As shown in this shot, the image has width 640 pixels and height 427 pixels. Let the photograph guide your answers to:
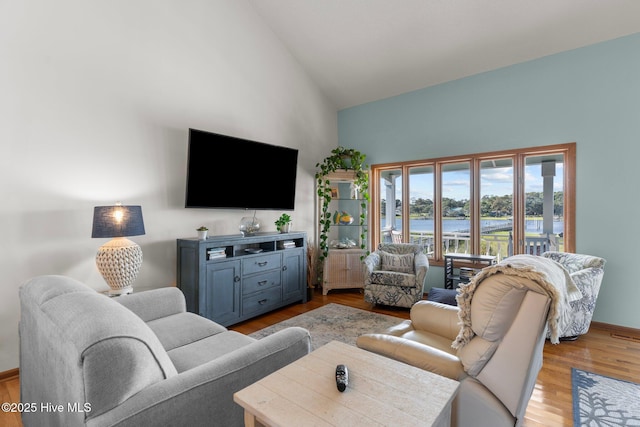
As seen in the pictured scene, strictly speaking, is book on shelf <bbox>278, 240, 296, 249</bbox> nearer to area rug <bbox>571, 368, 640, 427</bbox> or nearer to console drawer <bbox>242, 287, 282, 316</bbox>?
console drawer <bbox>242, 287, 282, 316</bbox>

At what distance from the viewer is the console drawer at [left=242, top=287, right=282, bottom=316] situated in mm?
3469

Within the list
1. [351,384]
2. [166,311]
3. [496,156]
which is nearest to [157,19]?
[166,311]

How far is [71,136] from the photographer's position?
2609 mm

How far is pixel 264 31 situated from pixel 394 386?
15.1 ft

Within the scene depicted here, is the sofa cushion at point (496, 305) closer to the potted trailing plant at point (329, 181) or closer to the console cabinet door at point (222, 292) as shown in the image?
the console cabinet door at point (222, 292)

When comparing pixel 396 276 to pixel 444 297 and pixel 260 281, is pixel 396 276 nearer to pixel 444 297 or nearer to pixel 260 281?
pixel 444 297

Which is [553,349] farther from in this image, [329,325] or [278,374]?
[278,374]

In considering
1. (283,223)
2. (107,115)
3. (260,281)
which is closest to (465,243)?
(283,223)

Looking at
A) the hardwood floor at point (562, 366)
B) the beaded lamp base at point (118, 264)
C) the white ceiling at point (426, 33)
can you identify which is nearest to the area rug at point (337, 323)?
the hardwood floor at point (562, 366)

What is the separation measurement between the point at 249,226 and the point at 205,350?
Answer: 215cm

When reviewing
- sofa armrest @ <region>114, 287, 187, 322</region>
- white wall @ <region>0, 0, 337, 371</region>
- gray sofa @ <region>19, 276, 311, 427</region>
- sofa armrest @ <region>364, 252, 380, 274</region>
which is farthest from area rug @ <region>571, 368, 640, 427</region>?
white wall @ <region>0, 0, 337, 371</region>

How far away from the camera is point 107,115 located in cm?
282

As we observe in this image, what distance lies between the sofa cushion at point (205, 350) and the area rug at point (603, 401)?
2106mm

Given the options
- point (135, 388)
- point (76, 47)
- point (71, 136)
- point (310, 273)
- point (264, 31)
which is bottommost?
point (310, 273)
